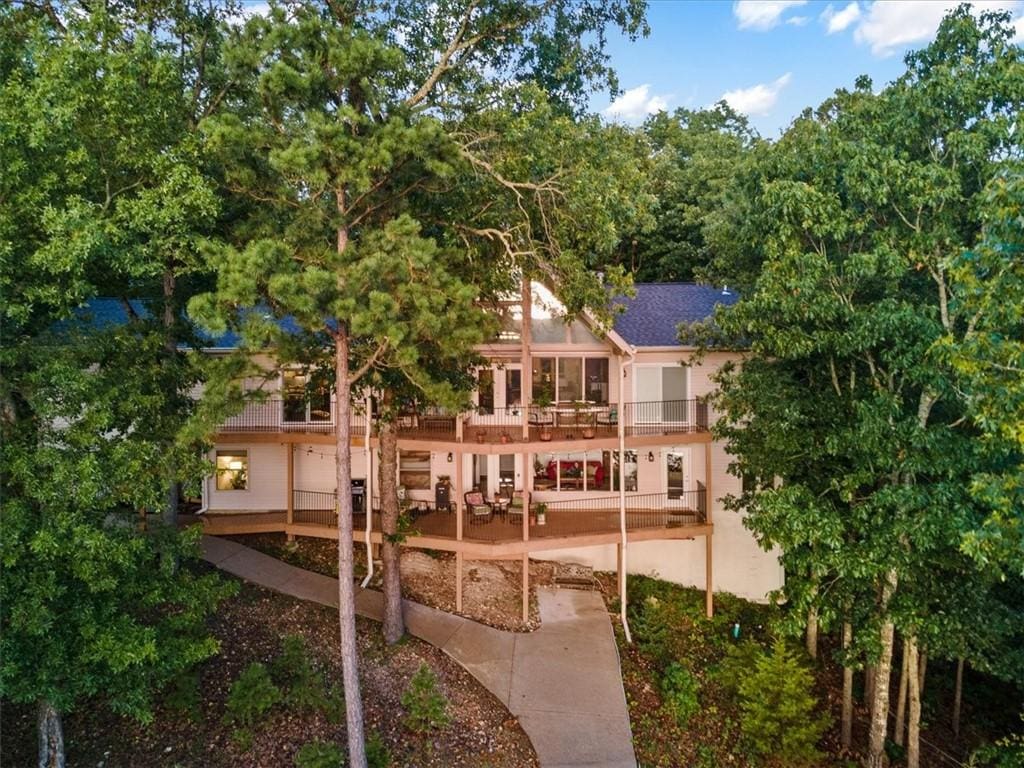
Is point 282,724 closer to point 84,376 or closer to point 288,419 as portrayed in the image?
point 84,376

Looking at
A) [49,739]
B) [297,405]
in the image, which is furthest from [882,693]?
[297,405]

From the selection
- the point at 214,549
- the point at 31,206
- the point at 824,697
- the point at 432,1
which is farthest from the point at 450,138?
the point at 824,697

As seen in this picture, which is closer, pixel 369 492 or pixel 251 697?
pixel 251 697

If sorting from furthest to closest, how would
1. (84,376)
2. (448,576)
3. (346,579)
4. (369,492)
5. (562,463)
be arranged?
(562,463), (448,576), (369,492), (346,579), (84,376)

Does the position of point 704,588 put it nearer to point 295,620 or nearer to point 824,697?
point 824,697

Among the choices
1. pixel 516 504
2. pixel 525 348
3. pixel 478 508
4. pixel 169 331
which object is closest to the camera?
pixel 169 331

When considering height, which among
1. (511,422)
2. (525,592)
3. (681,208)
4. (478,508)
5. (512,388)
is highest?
(681,208)
